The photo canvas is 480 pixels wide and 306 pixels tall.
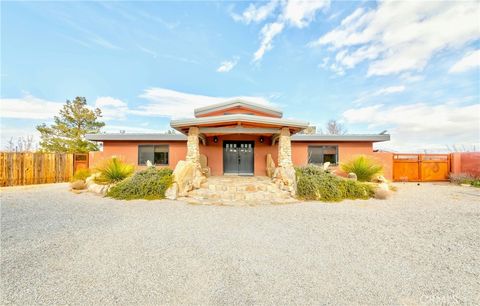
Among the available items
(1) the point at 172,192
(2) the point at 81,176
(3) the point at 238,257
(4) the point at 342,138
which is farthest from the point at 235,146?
(3) the point at 238,257

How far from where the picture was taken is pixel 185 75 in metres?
15.1

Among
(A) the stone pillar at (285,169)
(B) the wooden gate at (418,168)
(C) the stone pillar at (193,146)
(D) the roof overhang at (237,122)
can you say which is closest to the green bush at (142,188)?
(C) the stone pillar at (193,146)

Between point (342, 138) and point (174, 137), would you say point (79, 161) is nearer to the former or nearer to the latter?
point (174, 137)

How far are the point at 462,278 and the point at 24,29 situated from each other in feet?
52.9

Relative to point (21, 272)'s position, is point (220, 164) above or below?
above

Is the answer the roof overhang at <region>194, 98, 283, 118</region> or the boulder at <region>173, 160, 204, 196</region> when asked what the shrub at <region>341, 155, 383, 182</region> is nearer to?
the roof overhang at <region>194, 98, 283, 118</region>

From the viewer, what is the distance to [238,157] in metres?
12.0

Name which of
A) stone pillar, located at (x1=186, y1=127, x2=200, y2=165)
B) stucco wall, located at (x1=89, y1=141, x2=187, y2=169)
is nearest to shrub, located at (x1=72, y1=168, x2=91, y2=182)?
stucco wall, located at (x1=89, y1=141, x2=187, y2=169)

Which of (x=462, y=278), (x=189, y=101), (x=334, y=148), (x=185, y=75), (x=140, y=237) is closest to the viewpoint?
(x=462, y=278)

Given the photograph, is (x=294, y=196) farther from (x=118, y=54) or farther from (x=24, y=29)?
(x=24, y=29)

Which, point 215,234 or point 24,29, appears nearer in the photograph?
point 215,234

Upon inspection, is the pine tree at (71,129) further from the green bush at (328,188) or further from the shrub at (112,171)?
the green bush at (328,188)

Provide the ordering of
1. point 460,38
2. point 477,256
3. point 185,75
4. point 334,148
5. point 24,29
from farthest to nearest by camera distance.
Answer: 1. point 185,75
2. point 334,148
3. point 460,38
4. point 24,29
5. point 477,256

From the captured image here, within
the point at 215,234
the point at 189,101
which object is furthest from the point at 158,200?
the point at 189,101
